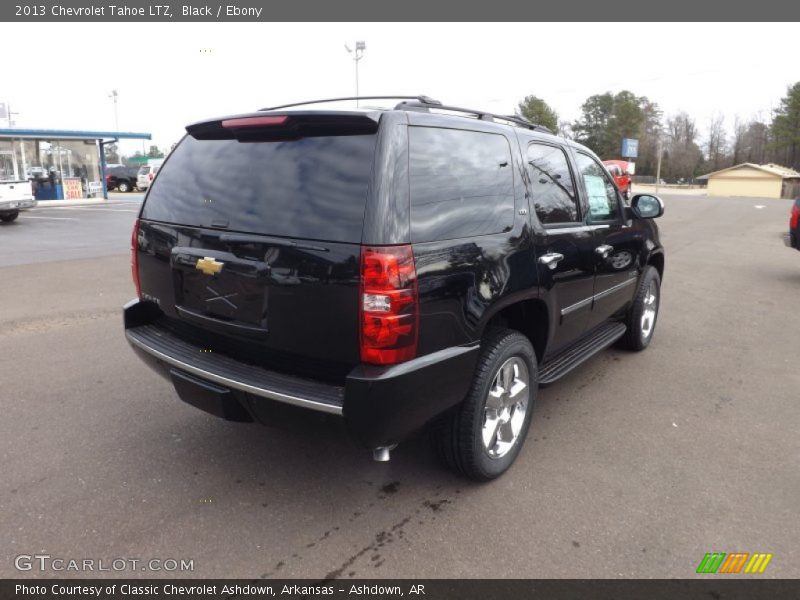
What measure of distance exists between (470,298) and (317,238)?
0.76 metres

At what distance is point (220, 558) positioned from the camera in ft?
8.36

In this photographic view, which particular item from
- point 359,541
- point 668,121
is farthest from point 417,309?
point 668,121

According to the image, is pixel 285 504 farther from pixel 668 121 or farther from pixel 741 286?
pixel 668 121

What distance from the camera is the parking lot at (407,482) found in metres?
2.59

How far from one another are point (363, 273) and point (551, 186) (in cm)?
179

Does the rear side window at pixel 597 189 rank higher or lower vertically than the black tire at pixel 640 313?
higher

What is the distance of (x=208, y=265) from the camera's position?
9.20 feet

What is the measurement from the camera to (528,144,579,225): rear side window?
138 inches

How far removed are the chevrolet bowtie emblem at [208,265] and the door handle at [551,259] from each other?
5.59ft

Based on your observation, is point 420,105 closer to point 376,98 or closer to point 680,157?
point 376,98

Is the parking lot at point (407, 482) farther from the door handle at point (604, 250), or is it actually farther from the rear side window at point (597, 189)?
the rear side window at point (597, 189)

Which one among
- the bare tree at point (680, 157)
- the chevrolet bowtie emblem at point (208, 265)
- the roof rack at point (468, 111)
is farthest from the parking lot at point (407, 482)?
the bare tree at point (680, 157)

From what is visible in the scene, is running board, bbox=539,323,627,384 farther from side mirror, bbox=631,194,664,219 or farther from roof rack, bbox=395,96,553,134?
roof rack, bbox=395,96,553,134
